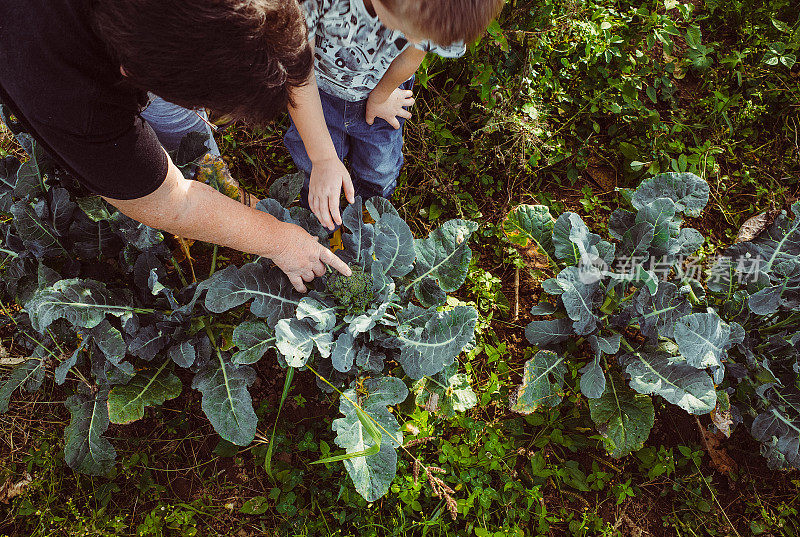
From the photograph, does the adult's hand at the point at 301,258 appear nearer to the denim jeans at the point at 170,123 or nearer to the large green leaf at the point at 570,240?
the denim jeans at the point at 170,123

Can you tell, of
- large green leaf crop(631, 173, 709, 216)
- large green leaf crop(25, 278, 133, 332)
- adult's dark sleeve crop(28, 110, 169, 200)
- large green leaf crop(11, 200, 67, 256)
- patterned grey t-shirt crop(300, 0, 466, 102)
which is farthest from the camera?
large green leaf crop(631, 173, 709, 216)

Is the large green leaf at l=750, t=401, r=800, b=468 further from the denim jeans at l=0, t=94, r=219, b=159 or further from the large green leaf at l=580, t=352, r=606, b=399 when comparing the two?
the denim jeans at l=0, t=94, r=219, b=159

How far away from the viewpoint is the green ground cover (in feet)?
6.91

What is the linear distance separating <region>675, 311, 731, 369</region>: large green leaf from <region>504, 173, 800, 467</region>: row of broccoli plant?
0.07 metres

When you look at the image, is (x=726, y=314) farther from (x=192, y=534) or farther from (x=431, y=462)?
(x=192, y=534)

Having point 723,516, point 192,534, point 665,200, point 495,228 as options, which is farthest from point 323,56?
point 723,516

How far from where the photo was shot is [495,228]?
8.36 feet

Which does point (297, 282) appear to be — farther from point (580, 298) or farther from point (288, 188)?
point (580, 298)

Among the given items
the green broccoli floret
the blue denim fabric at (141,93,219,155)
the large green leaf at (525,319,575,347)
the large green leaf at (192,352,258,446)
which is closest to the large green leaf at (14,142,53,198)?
the blue denim fabric at (141,93,219,155)

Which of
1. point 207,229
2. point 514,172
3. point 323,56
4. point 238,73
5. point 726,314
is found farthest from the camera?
point 514,172

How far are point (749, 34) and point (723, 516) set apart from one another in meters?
2.63

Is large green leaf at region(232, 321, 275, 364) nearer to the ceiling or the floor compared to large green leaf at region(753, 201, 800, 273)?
nearer to the floor

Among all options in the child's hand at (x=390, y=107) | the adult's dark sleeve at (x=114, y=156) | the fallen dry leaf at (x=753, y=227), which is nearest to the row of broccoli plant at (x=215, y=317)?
the child's hand at (x=390, y=107)

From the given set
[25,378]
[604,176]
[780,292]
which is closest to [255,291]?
[25,378]
